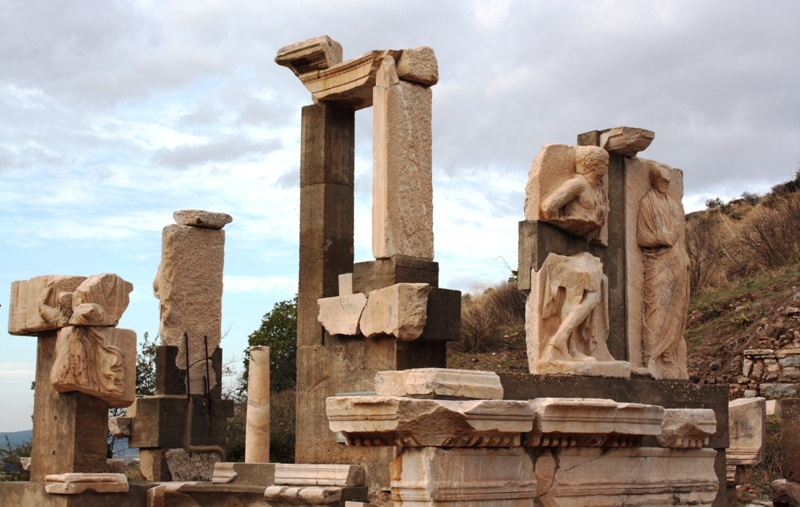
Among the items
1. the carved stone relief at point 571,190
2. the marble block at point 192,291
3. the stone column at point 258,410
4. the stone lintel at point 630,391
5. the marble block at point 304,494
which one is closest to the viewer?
the stone lintel at point 630,391

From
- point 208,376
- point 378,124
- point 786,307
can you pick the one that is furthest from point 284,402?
point 378,124

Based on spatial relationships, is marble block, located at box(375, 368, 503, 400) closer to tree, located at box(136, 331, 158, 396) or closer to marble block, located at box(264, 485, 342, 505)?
marble block, located at box(264, 485, 342, 505)

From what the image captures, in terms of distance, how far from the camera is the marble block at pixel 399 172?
28.3 ft

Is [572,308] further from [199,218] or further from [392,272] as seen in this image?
[199,218]

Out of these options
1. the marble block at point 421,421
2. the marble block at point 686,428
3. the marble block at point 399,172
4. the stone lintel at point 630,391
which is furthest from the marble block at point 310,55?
the marble block at point 421,421

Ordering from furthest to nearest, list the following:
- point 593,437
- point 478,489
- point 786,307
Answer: point 786,307 < point 593,437 < point 478,489

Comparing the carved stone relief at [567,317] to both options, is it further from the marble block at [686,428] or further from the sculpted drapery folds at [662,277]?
the sculpted drapery folds at [662,277]

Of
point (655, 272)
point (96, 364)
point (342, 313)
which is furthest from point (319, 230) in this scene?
point (655, 272)

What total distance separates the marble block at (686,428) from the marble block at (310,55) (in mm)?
4337

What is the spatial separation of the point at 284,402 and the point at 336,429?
11047 mm

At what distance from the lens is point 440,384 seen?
5641 millimetres

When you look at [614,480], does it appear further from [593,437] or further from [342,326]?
[342,326]

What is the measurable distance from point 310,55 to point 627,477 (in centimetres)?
473

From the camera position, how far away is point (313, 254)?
367 inches
